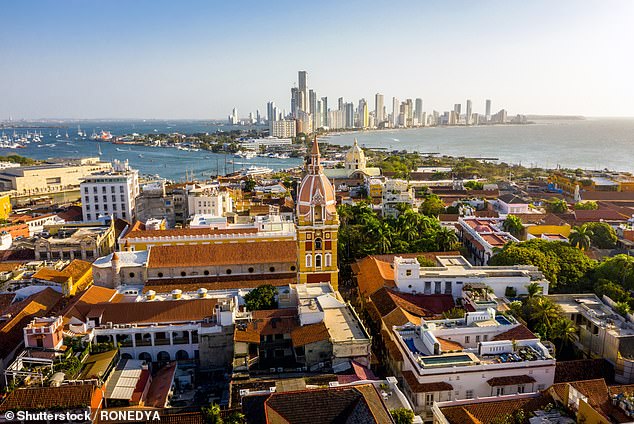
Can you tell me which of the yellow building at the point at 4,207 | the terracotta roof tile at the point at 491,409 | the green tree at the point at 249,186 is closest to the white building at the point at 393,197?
the green tree at the point at 249,186

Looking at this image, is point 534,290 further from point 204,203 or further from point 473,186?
point 473,186

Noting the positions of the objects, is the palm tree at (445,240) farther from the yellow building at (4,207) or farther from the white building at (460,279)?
the yellow building at (4,207)

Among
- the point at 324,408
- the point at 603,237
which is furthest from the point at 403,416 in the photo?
the point at 603,237

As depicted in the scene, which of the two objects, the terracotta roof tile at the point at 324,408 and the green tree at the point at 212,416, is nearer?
the terracotta roof tile at the point at 324,408

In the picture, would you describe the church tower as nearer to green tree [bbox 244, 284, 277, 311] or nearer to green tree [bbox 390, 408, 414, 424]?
green tree [bbox 244, 284, 277, 311]

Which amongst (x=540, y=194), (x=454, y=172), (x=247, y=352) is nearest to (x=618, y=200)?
(x=540, y=194)

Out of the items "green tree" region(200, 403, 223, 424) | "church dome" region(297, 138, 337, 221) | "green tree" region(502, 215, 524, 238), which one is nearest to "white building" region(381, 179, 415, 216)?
"green tree" region(502, 215, 524, 238)

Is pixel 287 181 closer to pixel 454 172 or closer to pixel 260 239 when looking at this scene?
pixel 454 172

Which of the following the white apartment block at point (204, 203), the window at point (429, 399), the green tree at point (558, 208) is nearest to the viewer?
the window at point (429, 399)
